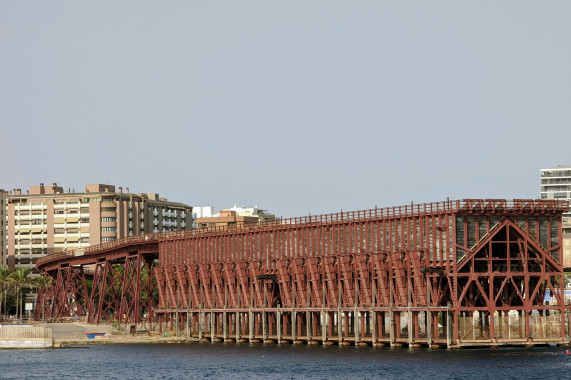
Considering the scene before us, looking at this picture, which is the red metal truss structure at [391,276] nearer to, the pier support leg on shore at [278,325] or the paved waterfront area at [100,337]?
the pier support leg on shore at [278,325]

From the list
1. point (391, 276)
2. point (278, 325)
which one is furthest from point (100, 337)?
point (391, 276)

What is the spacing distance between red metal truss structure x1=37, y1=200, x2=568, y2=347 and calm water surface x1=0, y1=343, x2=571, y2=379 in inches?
140

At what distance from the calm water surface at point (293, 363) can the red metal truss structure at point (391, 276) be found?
355 cm

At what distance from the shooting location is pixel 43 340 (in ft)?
438

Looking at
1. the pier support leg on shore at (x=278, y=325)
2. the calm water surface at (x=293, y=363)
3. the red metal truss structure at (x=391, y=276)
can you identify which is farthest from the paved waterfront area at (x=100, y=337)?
the pier support leg on shore at (x=278, y=325)

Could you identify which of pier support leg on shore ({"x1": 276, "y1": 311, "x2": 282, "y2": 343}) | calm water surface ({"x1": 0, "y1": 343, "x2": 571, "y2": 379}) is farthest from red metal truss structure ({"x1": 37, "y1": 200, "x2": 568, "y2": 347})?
calm water surface ({"x1": 0, "y1": 343, "x2": 571, "y2": 379})

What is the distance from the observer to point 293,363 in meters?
105

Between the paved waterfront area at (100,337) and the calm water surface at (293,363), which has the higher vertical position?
the paved waterfront area at (100,337)

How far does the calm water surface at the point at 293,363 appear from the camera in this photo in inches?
3637

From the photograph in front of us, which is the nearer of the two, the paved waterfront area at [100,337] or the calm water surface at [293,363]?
the calm water surface at [293,363]

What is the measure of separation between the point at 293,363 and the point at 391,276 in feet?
51.3

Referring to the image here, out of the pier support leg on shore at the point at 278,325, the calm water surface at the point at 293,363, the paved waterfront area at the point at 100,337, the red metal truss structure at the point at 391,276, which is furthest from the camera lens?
the paved waterfront area at the point at 100,337

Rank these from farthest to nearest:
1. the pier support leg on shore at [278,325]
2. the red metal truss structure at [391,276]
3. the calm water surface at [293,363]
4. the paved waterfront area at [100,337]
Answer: the paved waterfront area at [100,337], the pier support leg on shore at [278,325], the red metal truss structure at [391,276], the calm water surface at [293,363]

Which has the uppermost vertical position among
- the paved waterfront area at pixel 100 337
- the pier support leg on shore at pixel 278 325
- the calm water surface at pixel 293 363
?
the pier support leg on shore at pixel 278 325
